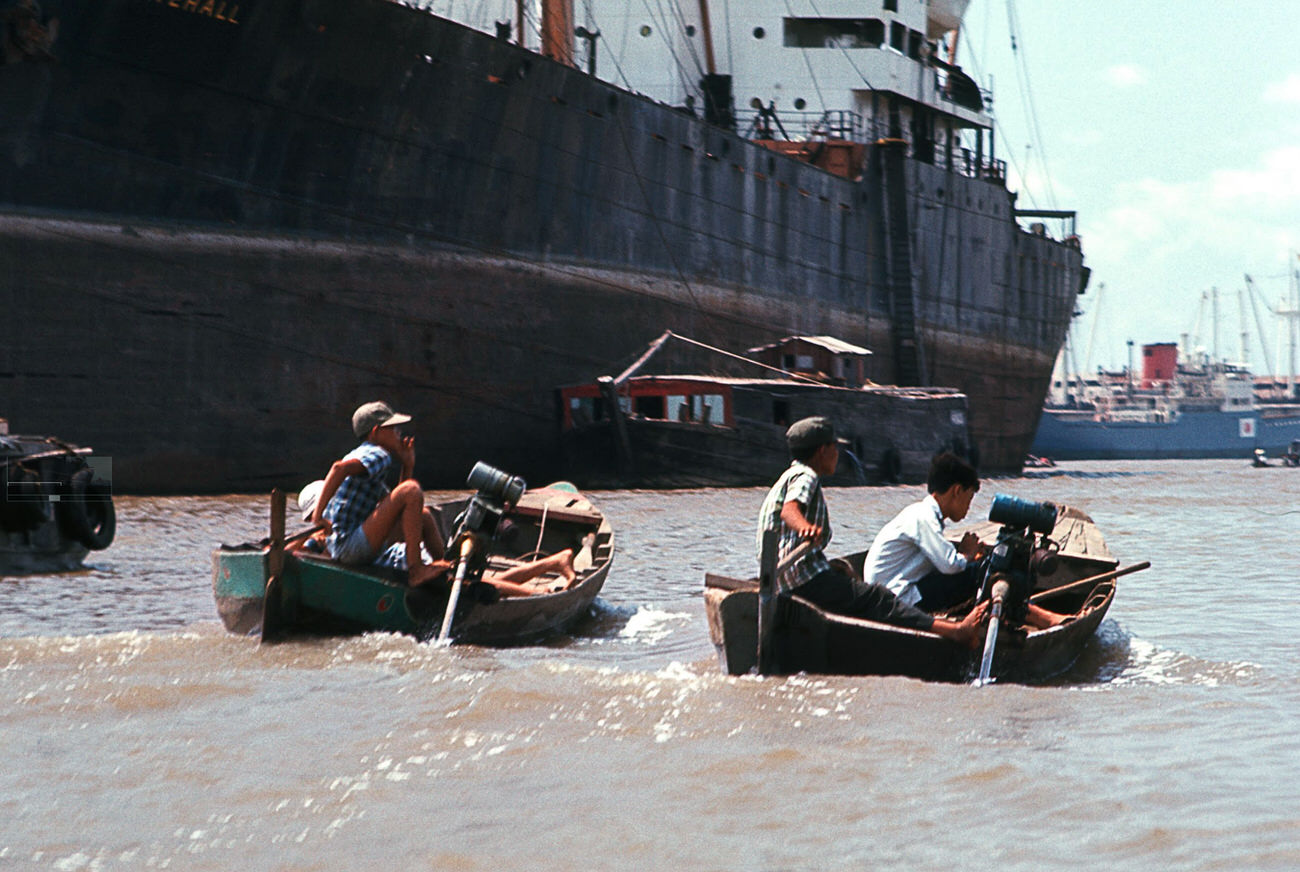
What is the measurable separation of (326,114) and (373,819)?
17034 mm

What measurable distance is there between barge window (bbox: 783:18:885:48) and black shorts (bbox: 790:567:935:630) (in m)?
29.7

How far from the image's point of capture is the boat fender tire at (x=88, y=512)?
12883 mm

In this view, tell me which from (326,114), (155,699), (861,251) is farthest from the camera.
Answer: (861,251)

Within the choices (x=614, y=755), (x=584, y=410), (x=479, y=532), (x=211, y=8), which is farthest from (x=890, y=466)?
(x=614, y=755)

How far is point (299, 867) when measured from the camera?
4434mm

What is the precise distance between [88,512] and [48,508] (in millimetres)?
441

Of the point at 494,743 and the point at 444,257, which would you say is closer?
the point at 494,743

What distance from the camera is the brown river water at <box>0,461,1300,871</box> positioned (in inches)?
182

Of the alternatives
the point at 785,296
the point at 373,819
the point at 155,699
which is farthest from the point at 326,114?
the point at 373,819

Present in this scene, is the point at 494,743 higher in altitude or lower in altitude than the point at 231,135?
lower

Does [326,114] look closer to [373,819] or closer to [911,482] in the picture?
[911,482]

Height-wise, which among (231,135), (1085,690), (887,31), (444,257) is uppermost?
(887,31)

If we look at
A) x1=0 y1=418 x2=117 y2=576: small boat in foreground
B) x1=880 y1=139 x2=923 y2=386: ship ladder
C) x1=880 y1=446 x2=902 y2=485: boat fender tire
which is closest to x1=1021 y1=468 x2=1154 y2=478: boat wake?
x1=880 y1=139 x2=923 y2=386: ship ladder

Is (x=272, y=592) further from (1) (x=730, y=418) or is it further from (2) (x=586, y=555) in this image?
(1) (x=730, y=418)
